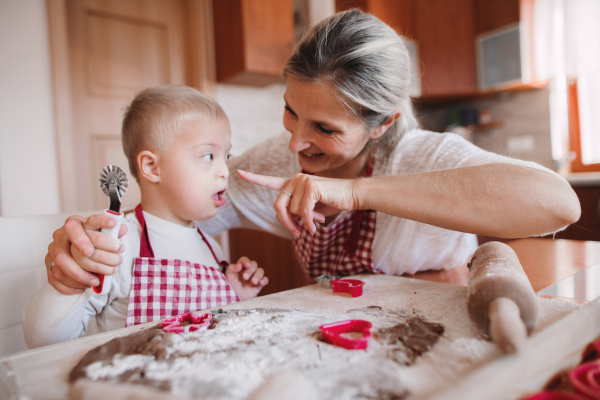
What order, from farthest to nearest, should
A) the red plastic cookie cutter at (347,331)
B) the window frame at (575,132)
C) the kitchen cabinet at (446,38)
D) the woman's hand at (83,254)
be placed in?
the kitchen cabinet at (446,38) < the window frame at (575,132) < the woman's hand at (83,254) < the red plastic cookie cutter at (347,331)

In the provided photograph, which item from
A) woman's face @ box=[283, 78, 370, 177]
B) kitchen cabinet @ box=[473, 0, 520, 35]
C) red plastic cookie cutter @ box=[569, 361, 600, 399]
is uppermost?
kitchen cabinet @ box=[473, 0, 520, 35]

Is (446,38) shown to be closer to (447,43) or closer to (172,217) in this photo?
(447,43)

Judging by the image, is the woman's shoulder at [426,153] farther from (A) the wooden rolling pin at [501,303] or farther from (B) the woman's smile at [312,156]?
(A) the wooden rolling pin at [501,303]

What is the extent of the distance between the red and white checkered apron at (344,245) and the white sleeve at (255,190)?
0.61 feet

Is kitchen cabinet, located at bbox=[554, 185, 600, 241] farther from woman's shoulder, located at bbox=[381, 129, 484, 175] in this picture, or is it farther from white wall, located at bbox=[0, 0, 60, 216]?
white wall, located at bbox=[0, 0, 60, 216]

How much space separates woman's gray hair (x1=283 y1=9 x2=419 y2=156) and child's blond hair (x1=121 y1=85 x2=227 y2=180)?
25cm

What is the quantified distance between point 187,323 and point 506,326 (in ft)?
1.37

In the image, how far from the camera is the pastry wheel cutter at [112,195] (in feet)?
2.01

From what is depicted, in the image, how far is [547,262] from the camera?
1046 mm

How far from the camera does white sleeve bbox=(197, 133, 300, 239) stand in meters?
1.21

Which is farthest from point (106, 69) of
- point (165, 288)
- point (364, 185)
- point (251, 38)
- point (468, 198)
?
point (468, 198)

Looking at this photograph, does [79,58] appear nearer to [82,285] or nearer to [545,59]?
[82,285]

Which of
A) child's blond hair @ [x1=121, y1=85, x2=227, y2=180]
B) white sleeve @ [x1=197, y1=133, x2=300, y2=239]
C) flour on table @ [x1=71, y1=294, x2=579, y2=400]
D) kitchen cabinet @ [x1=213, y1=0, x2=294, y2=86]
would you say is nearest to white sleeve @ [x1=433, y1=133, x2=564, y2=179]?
→ flour on table @ [x1=71, y1=294, x2=579, y2=400]

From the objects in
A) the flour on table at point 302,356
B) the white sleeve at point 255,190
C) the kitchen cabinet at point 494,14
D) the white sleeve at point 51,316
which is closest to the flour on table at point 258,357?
the flour on table at point 302,356
